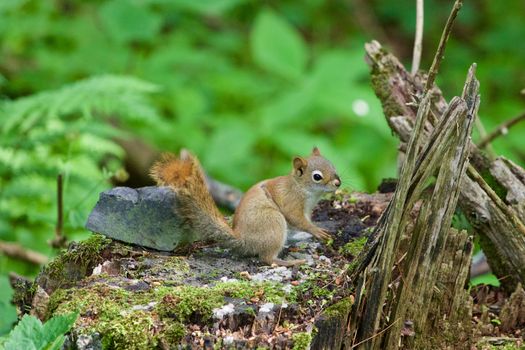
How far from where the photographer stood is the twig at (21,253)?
13.5 ft

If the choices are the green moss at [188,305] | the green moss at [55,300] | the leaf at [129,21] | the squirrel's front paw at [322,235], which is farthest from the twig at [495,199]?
the leaf at [129,21]

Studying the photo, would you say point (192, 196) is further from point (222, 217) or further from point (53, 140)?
point (53, 140)

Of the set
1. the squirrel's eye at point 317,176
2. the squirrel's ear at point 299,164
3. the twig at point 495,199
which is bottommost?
the twig at point 495,199

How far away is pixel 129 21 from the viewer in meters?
5.13

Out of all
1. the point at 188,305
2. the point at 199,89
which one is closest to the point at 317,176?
the point at 188,305

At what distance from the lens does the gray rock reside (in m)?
2.63

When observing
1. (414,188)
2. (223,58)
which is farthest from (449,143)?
(223,58)

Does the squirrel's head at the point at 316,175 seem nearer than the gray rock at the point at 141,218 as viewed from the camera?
No

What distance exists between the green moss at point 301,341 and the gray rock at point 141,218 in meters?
0.74

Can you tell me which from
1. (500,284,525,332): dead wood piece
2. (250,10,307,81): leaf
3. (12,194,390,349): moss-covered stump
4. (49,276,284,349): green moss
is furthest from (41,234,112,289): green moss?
(250,10,307,81): leaf

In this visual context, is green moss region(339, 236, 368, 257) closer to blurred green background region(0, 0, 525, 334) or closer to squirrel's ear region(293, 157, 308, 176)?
squirrel's ear region(293, 157, 308, 176)

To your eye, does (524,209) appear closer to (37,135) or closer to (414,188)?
(414,188)

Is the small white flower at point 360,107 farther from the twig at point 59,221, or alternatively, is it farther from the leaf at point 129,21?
the twig at point 59,221

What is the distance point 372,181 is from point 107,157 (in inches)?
71.1
